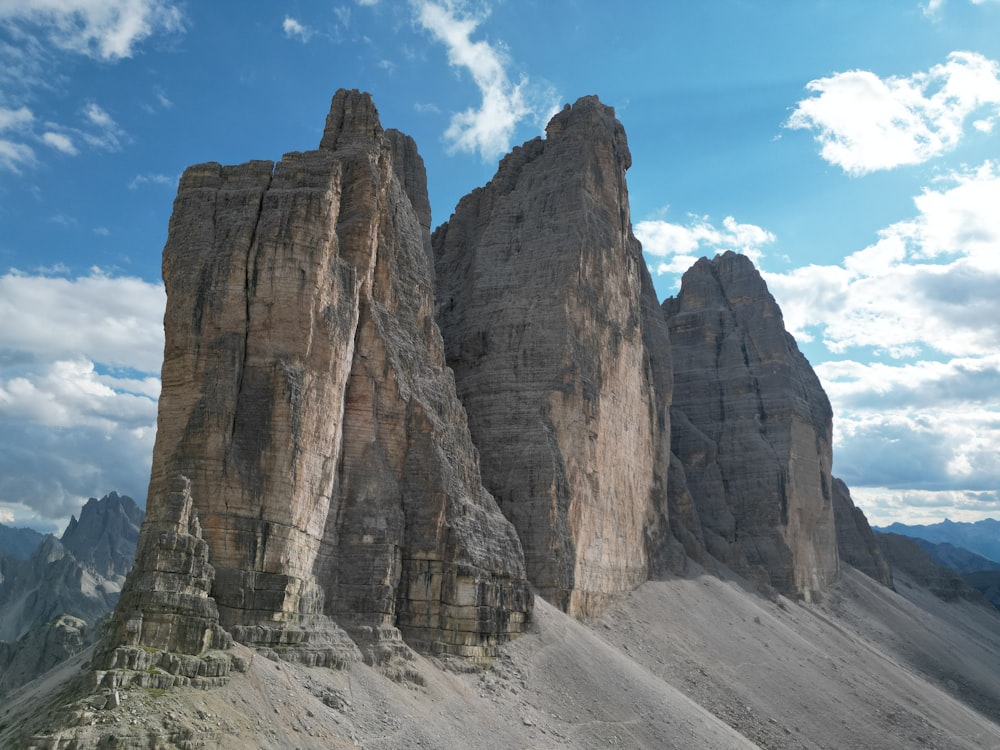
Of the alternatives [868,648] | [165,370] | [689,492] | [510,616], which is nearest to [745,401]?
[689,492]

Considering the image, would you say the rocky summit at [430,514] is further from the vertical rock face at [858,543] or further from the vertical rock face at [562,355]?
the vertical rock face at [858,543]

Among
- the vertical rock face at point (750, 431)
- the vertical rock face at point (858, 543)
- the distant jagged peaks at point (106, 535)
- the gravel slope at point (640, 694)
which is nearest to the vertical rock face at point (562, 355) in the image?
the gravel slope at point (640, 694)

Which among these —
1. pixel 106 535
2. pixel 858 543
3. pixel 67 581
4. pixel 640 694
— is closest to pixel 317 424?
pixel 640 694

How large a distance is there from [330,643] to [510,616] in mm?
9745

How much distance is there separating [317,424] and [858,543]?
80.8 metres

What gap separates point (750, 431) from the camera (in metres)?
74.2

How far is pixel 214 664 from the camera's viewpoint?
20.8m

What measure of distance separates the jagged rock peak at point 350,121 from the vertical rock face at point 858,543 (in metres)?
71.6

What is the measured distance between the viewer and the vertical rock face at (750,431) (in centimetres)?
6919

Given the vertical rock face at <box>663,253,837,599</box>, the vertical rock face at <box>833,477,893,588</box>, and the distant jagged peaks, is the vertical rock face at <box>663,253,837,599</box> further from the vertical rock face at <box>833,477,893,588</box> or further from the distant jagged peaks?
the distant jagged peaks

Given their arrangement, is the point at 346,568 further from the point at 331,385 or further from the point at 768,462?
the point at 768,462

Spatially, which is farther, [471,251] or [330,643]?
[471,251]

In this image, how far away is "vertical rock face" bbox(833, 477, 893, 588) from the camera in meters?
91.7

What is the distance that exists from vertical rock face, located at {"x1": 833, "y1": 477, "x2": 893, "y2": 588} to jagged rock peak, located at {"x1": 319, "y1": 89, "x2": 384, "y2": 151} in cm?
7158
